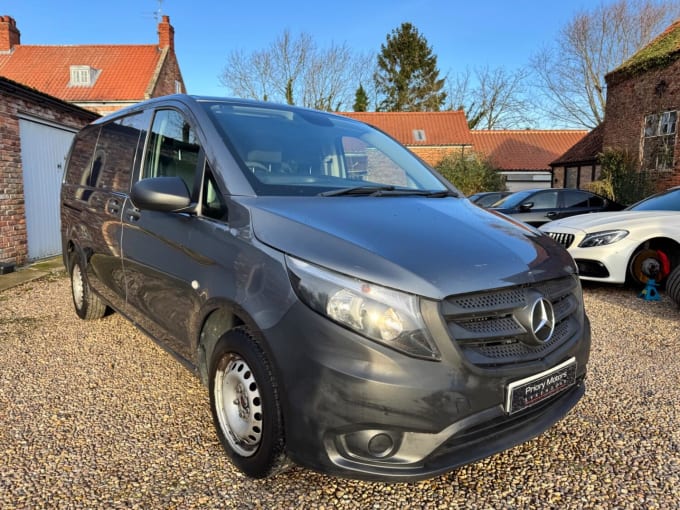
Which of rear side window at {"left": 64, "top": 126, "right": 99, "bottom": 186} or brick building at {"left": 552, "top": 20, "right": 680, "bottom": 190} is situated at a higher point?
brick building at {"left": 552, "top": 20, "right": 680, "bottom": 190}

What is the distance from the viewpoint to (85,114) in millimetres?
10008

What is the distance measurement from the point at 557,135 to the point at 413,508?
40760 millimetres

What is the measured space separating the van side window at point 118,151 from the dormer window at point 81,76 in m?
27.1

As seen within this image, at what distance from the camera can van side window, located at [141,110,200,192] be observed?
265 centimetres

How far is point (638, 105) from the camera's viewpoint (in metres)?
17.0

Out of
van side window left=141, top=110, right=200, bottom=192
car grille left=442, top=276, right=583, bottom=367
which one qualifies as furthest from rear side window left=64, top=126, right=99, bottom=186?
car grille left=442, top=276, right=583, bottom=367

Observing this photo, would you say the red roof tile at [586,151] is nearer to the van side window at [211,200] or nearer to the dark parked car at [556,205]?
the dark parked car at [556,205]

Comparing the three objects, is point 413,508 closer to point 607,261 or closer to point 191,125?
point 191,125

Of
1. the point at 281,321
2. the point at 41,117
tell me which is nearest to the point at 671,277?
the point at 281,321

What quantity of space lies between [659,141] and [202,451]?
18369 millimetres

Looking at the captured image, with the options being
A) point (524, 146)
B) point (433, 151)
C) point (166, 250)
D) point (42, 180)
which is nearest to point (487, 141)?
point (524, 146)

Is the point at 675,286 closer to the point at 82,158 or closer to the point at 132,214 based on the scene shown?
the point at 132,214

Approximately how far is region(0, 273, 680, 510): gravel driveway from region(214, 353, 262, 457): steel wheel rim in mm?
187

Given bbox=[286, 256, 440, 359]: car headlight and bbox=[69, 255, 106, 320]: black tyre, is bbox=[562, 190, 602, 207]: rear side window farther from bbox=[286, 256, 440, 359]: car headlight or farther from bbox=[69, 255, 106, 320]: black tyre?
bbox=[286, 256, 440, 359]: car headlight
